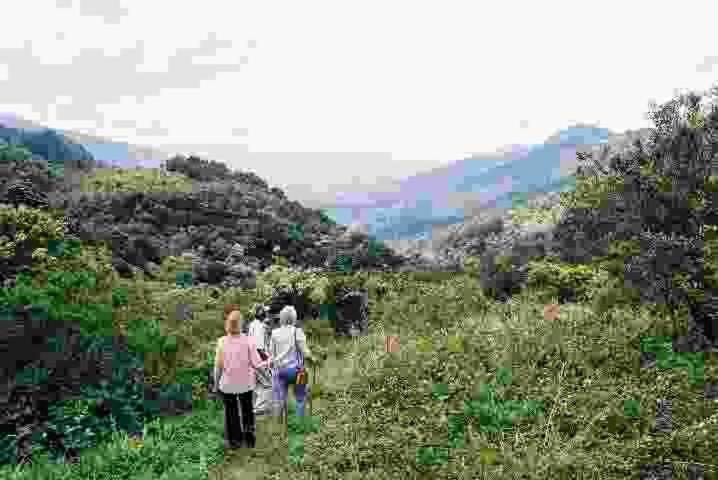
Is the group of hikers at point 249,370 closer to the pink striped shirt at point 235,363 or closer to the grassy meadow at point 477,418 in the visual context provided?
the pink striped shirt at point 235,363

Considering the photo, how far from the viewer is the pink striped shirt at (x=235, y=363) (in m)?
7.50

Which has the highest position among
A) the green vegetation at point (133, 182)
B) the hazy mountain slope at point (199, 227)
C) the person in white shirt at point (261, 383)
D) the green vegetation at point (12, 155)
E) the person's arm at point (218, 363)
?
the green vegetation at point (12, 155)

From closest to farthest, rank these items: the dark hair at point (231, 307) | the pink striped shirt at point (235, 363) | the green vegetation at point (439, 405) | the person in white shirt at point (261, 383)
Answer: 1. the green vegetation at point (439, 405)
2. the pink striped shirt at point (235, 363)
3. the person in white shirt at point (261, 383)
4. the dark hair at point (231, 307)

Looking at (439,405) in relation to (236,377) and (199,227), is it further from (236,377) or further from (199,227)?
(199,227)

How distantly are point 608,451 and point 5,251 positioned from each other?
33.2 ft

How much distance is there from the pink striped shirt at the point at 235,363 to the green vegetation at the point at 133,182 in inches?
814

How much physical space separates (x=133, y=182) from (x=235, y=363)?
23.1 meters

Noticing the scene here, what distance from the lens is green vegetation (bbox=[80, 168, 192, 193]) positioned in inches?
1057

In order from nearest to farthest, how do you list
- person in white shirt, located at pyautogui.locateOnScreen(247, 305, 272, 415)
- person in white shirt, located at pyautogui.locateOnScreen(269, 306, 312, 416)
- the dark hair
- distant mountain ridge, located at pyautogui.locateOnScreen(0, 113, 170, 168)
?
person in white shirt, located at pyautogui.locateOnScreen(269, 306, 312, 416) < person in white shirt, located at pyautogui.locateOnScreen(247, 305, 272, 415) < the dark hair < distant mountain ridge, located at pyautogui.locateOnScreen(0, 113, 170, 168)

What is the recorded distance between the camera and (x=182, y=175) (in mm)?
33188

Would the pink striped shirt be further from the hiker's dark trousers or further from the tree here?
the tree

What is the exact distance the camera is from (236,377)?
753cm

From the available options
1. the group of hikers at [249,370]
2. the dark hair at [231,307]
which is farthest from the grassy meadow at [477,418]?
the dark hair at [231,307]

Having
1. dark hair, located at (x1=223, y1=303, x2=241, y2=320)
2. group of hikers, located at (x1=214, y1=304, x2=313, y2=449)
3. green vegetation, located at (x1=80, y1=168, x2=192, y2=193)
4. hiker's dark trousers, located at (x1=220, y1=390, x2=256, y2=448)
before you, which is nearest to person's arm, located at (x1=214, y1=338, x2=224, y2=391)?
group of hikers, located at (x1=214, y1=304, x2=313, y2=449)
